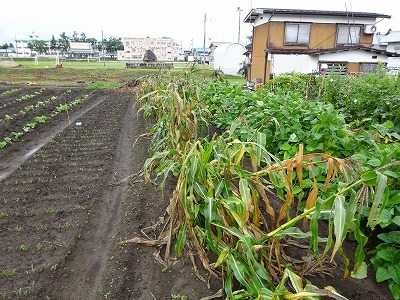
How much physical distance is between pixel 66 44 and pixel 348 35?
53.3m

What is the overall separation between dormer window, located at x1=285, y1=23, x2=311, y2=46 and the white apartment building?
57.5m

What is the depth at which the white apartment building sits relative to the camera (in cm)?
7075

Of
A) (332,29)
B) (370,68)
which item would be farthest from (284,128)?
(332,29)

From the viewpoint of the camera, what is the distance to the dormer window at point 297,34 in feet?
53.0

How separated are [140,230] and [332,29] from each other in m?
17.0

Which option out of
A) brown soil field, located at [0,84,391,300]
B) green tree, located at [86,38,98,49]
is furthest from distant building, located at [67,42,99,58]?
brown soil field, located at [0,84,391,300]

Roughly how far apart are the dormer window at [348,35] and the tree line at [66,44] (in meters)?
36.4

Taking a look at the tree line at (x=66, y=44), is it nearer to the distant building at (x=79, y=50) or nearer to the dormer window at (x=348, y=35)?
the distant building at (x=79, y=50)

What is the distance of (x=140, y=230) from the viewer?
9.36 feet

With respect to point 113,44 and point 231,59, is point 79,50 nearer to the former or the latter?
point 113,44

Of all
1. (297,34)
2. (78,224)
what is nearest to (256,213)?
(78,224)

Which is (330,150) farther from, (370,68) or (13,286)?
(370,68)

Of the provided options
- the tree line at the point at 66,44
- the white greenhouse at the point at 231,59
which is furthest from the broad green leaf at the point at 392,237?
the tree line at the point at 66,44

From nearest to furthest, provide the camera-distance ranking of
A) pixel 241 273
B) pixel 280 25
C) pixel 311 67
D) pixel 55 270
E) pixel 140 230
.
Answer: pixel 241 273 → pixel 55 270 → pixel 140 230 → pixel 311 67 → pixel 280 25
